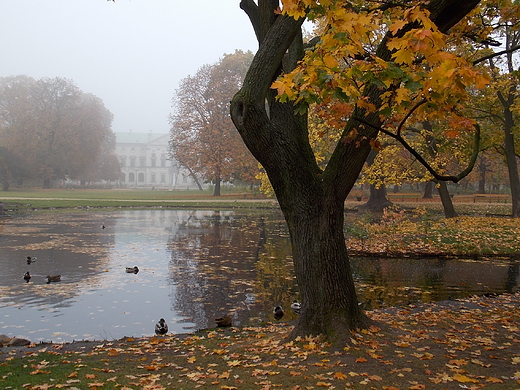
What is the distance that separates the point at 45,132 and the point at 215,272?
205 ft

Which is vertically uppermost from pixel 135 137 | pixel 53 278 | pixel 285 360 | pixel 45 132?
pixel 135 137

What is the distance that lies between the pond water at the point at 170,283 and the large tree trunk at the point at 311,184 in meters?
2.42

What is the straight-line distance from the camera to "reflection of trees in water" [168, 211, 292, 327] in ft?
28.3

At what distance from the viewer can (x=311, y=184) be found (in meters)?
5.80

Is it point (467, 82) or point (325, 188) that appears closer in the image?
point (467, 82)

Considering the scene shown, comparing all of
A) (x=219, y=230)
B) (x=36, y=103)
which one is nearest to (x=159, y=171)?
(x=36, y=103)

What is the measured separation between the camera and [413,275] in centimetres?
1166

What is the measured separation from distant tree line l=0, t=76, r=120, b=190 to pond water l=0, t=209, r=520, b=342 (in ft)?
172

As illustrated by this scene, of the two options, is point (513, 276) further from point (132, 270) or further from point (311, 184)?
point (132, 270)

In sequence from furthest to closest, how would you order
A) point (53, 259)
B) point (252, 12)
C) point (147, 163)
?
point (147, 163)
point (53, 259)
point (252, 12)

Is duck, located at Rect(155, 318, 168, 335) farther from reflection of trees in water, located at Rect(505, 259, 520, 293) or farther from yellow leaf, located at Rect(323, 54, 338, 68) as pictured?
reflection of trees in water, located at Rect(505, 259, 520, 293)

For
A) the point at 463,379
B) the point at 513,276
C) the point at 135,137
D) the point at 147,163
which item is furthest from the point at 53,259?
the point at 135,137

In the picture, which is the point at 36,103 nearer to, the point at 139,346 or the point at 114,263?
the point at 114,263

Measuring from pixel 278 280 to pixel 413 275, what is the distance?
346 centimetres
